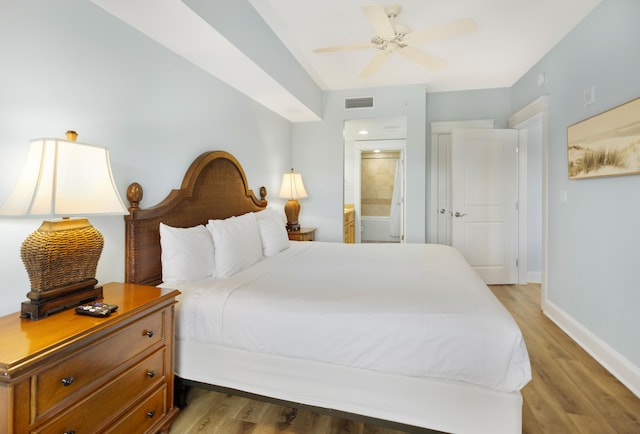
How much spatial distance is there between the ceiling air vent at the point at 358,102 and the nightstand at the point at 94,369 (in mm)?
3585

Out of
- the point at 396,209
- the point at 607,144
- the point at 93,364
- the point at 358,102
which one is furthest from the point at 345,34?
the point at 396,209

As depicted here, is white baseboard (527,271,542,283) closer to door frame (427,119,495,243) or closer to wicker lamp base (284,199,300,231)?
door frame (427,119,495,243)

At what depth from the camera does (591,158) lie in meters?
2.44

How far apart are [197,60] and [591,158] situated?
3.07 meters

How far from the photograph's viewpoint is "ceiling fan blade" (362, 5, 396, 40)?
2026 mm

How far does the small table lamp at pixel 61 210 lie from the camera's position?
1.17m

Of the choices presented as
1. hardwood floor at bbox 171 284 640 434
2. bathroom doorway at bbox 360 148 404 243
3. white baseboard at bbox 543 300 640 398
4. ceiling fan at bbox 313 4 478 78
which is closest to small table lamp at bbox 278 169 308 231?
ceiling fan at bbox 313 4 478 78

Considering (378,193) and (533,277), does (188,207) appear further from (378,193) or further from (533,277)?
(378,193)

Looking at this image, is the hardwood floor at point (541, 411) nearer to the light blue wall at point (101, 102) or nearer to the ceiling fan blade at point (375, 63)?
the light blue wall at point (101, 102)

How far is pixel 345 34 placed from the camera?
9.52ft

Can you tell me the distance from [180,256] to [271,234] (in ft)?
3.33

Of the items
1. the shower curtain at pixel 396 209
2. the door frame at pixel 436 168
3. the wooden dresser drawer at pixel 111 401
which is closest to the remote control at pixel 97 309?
the wooden dresser drawer at pixel 111 401

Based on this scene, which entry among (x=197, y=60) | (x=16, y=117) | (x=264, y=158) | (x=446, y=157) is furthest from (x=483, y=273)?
(x=16, y=117)

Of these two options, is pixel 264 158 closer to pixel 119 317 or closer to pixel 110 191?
pixel 110 191
